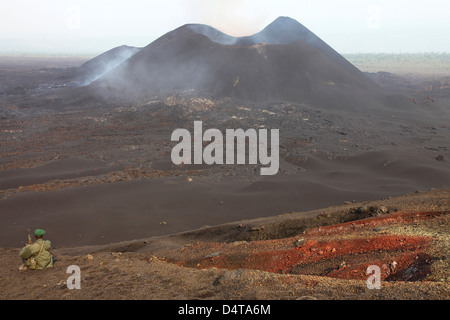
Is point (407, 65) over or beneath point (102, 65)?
over

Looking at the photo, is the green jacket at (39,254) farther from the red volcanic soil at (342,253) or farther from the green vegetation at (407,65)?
the green vegetation at (407,65)

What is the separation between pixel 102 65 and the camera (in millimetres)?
53906

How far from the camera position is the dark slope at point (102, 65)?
5066cm

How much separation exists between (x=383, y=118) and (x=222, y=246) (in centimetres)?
2728

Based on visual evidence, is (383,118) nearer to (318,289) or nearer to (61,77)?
(318,289)

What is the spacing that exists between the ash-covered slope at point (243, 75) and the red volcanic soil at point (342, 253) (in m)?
25.6

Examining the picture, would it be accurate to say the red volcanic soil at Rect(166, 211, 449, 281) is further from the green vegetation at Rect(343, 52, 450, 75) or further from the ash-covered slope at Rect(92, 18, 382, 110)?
the green vegetation at Rect(343, 52, 450, 75)

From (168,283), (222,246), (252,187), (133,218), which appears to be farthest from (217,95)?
(168,283)

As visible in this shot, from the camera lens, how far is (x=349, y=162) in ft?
67.2

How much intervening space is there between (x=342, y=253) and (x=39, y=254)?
17.4 ft

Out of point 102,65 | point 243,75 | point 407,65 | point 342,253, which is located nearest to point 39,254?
point 342,253

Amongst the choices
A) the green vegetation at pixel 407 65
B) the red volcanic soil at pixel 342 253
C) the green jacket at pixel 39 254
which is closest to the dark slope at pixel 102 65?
the green jacket at pixel 39 254

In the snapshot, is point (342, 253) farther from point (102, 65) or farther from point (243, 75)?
point (102, 65)
